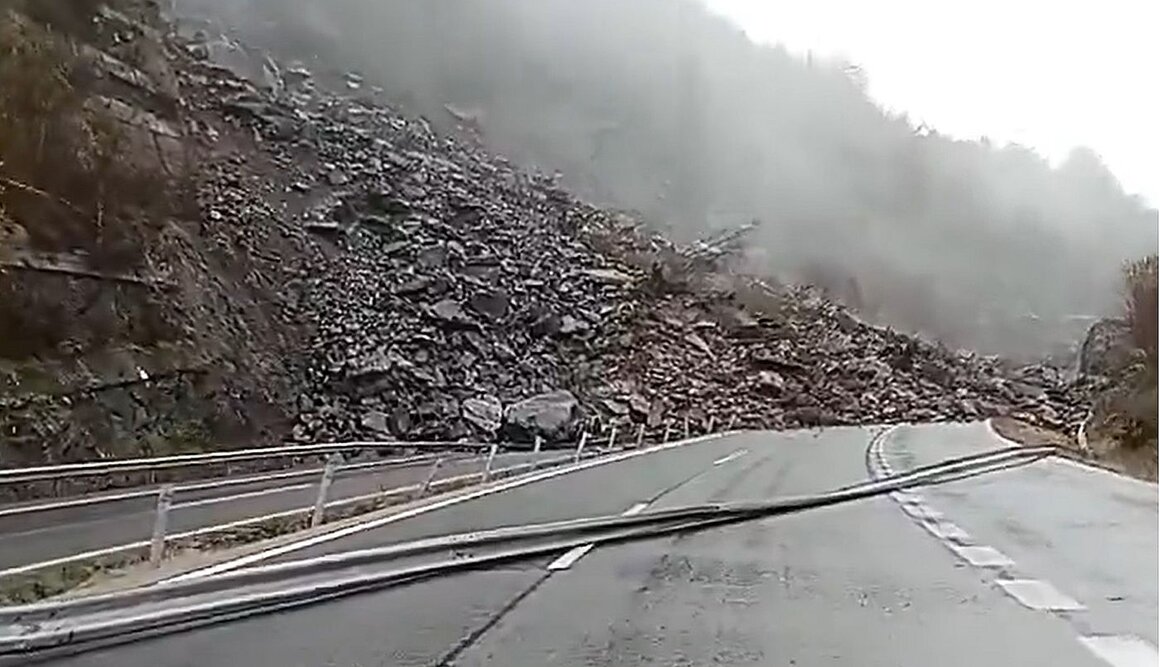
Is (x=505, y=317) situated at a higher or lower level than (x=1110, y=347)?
lower

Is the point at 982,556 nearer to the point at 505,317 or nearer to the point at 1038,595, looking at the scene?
the point at 1038,595

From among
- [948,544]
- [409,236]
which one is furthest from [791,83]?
[948,544]

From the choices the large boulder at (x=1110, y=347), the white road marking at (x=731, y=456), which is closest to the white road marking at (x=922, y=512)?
the white road marking at (x=731, y=456)

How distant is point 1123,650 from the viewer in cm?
771

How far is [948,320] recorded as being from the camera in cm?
9731

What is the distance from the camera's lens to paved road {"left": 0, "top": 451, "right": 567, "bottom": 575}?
1415 centimetres

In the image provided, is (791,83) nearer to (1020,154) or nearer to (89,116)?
(1020,154)

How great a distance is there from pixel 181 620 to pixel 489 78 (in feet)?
290

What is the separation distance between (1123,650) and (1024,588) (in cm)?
272

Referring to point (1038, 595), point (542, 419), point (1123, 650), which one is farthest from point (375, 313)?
point (1123, 650)

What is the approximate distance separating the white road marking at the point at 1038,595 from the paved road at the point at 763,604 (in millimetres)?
38

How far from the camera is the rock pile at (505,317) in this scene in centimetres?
4497

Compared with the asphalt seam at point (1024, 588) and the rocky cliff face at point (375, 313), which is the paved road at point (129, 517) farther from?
the asphalt seam at point (1024, 588)

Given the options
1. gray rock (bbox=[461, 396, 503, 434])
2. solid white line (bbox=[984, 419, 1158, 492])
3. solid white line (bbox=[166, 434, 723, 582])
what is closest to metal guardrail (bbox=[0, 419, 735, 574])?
solid white line (bbox=[166, 434, 723, 582])
